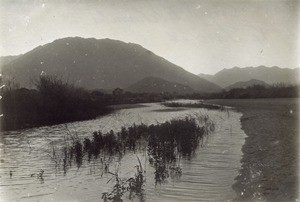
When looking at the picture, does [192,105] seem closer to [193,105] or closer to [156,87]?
[193,105]

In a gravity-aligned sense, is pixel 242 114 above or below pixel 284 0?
below

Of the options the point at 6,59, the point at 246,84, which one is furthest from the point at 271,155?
the point at 6,59

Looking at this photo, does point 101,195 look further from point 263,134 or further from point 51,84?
point 263,134

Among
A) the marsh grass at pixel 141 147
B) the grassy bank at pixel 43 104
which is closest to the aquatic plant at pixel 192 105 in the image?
the marsh grass at pixel 141 147

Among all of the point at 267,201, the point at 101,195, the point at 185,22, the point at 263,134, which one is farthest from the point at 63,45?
the point at 267,201

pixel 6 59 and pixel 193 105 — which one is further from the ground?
pixel 6 59

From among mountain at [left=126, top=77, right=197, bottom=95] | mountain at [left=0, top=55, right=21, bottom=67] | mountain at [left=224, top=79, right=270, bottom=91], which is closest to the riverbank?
mountain at [left=224, top=79, right=270, bottom=91]
